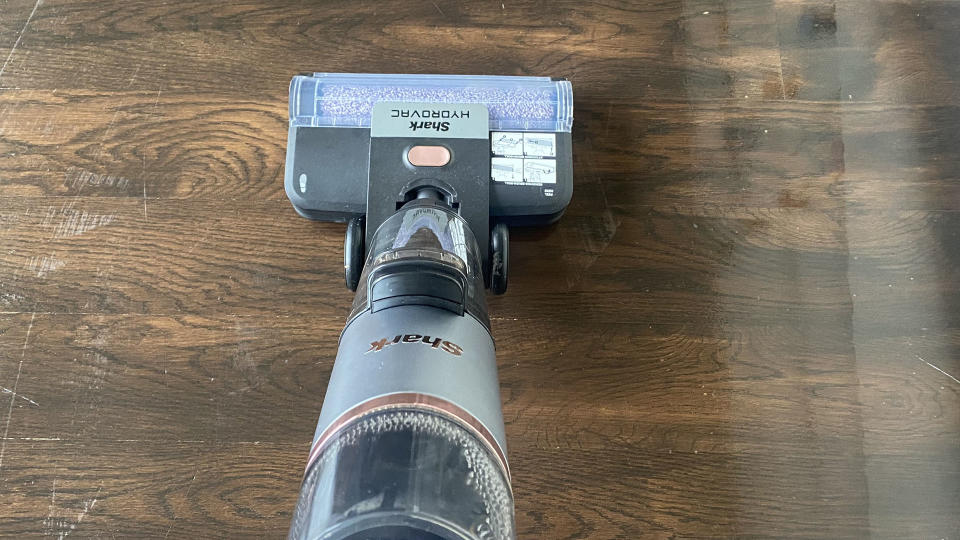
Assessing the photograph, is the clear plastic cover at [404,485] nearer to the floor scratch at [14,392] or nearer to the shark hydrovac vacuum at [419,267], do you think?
the shark hydrovac vacuum at [419,267]

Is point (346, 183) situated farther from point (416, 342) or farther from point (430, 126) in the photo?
point (416, 342)

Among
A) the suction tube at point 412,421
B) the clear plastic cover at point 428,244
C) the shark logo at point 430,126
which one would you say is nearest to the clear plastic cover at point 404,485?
the suction tube at point 412,421

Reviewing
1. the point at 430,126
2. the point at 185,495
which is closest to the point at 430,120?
the point at 430,126

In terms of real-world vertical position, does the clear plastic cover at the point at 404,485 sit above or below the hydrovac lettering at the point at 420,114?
below

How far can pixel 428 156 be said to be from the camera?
717 mm

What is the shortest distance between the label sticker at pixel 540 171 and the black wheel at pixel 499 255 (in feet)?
0.23

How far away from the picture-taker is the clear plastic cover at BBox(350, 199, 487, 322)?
540mm

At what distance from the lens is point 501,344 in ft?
2.44

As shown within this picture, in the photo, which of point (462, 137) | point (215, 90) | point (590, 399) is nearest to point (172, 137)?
point (215, 90)

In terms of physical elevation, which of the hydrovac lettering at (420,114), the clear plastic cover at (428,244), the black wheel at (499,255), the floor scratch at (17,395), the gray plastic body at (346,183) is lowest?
the floor scratch at (17,395)

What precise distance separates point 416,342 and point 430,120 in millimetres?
338

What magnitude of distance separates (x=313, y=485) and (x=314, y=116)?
473mm

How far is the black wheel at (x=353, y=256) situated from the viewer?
0.68 metres

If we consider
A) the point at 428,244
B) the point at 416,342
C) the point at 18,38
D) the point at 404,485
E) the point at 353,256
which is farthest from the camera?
the point at 18,38
